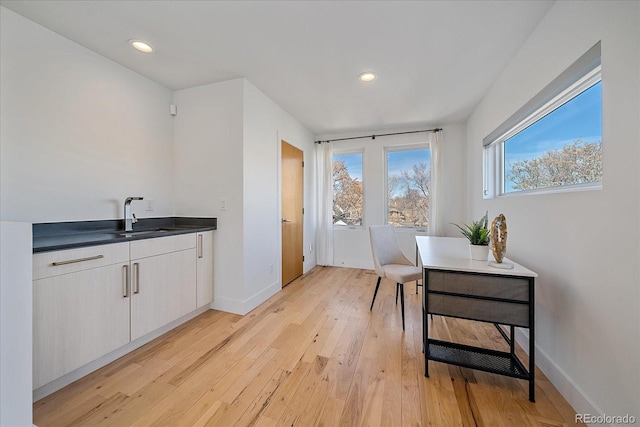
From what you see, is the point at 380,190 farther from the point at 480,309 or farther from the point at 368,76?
the point at 480,309

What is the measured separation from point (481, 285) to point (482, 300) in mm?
93

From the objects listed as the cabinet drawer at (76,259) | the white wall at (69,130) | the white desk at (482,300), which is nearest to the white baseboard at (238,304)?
the cabinet drawer at (76,259)

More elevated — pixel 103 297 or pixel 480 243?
pixel 480 243

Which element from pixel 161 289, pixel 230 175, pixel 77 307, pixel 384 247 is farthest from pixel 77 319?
pixel 384 247

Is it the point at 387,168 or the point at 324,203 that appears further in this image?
the point at 324,203

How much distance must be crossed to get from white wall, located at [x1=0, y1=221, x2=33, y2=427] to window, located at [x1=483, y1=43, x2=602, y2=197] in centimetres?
298

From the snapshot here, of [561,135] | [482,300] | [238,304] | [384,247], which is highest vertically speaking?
[561,135]

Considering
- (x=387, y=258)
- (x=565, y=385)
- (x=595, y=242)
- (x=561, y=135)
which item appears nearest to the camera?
(x=595, y=242)

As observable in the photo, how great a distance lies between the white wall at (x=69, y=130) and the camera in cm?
164

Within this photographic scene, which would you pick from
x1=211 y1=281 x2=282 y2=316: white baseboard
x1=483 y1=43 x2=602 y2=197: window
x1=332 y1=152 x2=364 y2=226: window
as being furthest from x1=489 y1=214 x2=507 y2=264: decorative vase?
x1=332 y1=152 x2=364 y2=226: window

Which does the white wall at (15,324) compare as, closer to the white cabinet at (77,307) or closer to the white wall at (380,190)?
the white cabinet at (77,307)

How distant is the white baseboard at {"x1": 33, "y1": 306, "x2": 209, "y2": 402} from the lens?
1.42 metres

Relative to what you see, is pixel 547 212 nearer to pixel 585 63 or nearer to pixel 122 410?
pixel 585 63

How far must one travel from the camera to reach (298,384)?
1.53 meters
